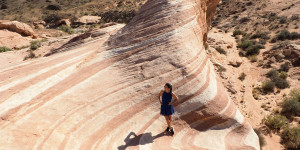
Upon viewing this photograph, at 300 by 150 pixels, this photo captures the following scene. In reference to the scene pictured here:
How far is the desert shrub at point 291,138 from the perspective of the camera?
7.17 meters

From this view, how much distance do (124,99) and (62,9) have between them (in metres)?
48.5

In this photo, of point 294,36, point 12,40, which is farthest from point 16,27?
point 294,36

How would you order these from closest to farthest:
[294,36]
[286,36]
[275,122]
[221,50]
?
[275,122]
[221,50]
[294,36]
[286,36]

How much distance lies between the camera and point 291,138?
287 inches

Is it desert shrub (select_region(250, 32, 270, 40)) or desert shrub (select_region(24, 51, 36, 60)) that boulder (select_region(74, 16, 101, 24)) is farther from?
desert shrub (select_region(250, 32, 270, 40))

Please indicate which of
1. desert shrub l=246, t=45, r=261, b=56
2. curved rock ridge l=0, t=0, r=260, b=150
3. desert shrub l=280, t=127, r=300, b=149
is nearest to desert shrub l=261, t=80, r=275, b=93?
desert shrub l=280, t=127, r=300, b=149

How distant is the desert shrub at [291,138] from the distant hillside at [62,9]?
2829 cm

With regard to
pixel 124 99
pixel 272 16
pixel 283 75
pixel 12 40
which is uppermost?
pixel 12 40

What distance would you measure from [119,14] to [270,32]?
2337 cm

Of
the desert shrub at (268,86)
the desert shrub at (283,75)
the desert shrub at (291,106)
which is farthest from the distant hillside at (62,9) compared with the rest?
the desert shrub at (291,106)

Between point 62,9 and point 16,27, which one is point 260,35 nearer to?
point 16,27

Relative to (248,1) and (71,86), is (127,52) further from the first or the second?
(248,1)

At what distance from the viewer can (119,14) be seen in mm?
32562

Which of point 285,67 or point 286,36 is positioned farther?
point 286,36
